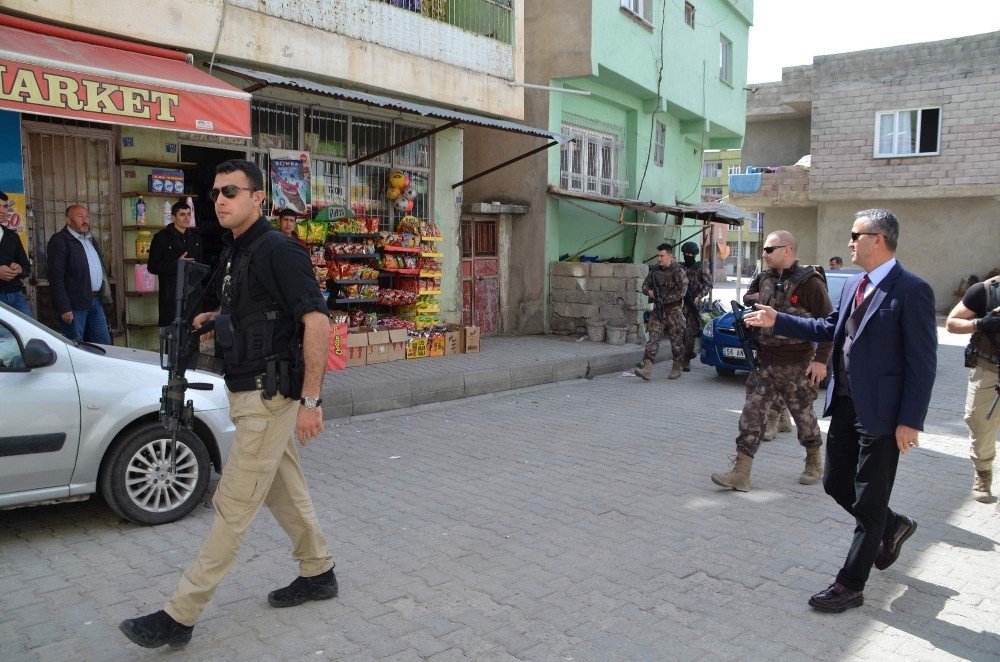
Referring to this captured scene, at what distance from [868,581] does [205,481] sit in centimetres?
400

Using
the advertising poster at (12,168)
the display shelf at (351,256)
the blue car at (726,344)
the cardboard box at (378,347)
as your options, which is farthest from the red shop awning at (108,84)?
the blue car at (726,344)

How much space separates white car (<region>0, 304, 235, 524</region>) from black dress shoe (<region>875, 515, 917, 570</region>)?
13.1ft

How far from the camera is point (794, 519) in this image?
17.4 ft

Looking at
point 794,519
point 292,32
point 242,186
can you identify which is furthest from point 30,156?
point 794,519

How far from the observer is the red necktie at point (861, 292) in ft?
13.1

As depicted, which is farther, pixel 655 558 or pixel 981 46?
pixel 981 46

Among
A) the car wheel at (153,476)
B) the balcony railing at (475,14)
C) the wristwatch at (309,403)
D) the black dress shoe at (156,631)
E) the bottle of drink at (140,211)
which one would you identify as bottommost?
the black dress shoe at (156,631)

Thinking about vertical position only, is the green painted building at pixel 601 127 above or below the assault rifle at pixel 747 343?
above

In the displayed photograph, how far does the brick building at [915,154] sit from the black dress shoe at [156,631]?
26.3m

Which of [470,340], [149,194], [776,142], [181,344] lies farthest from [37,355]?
[776,142]

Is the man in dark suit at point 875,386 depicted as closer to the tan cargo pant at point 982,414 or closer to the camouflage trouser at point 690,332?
the tan cargo pant at point 982,414

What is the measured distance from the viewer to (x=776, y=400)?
6.14 meters

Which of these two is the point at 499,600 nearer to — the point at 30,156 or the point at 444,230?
the point at 30,156

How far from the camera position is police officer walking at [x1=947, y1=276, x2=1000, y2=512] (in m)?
5.33
